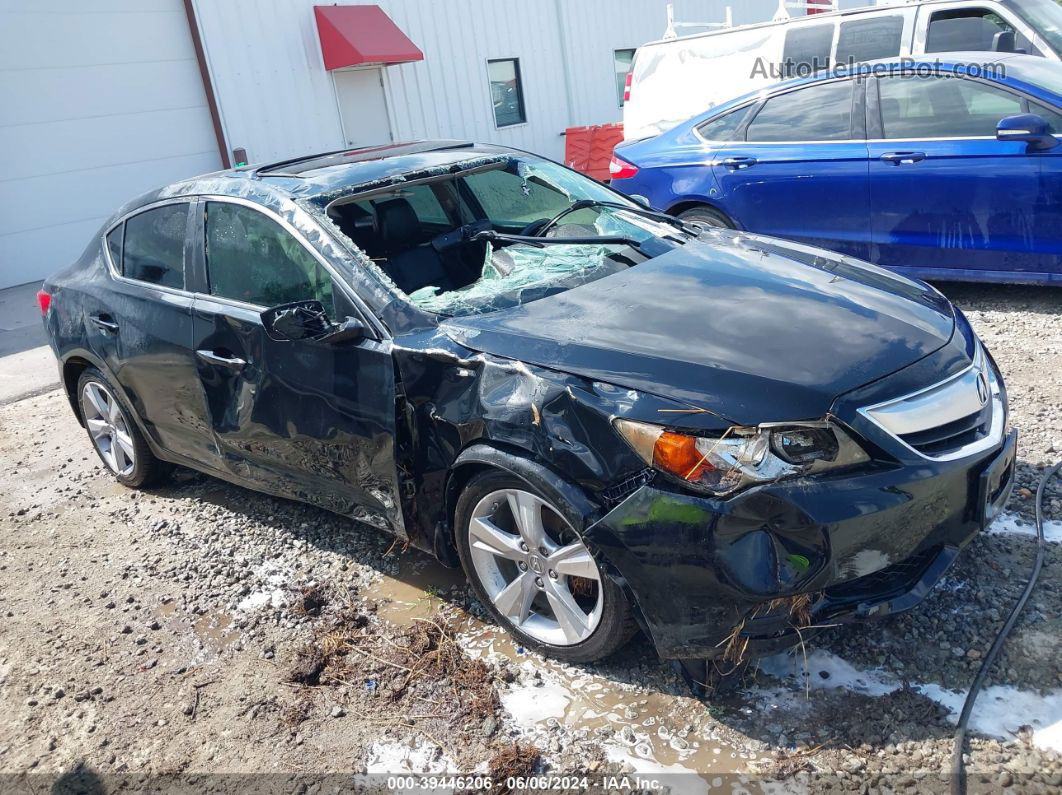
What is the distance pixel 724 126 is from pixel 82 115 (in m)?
7.83

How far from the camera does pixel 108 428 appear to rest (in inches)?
189

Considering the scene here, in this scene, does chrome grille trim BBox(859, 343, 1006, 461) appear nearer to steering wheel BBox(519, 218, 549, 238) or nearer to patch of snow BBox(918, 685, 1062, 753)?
patch of snow BBox(918, 685, 1062, 753)

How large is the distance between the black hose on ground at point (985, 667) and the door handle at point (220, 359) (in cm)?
282

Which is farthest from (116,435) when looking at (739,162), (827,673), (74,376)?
(739,162)

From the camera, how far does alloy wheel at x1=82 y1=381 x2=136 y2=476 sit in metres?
4.64

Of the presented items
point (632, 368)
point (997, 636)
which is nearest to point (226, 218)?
point (632, 368)

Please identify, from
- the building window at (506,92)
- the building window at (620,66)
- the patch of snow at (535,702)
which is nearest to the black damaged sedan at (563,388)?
the patch of snow at (535,702)

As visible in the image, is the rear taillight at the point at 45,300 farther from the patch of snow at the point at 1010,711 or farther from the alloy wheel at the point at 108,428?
the patch of snow at the point at 1010,711

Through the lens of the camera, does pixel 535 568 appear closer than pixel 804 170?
Yes

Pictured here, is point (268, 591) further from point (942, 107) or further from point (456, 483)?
point (942, 107)

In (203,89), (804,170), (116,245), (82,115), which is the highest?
(203,89)

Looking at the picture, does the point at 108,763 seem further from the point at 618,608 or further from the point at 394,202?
the point at 394,202

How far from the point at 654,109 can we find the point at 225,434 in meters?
7.66

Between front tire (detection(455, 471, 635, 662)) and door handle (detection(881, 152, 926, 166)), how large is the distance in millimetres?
4056
